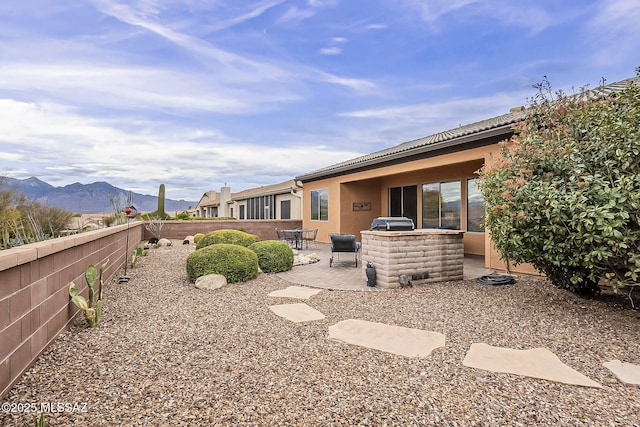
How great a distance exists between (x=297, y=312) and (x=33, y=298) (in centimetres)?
284

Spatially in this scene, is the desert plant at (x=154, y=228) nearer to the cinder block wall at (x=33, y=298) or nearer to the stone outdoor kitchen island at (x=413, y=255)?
the cinder block wall at (x=33, y=298)

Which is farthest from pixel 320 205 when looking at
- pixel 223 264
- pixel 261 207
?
pixel 261 207

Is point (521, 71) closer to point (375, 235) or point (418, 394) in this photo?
point (375, 235)

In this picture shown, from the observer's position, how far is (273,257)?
25.7 ft

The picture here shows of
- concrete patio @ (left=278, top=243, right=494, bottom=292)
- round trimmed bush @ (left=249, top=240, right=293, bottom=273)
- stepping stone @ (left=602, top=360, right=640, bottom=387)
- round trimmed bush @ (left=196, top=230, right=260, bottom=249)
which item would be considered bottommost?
stepping stone @ (left=602, top=360, right=640, bottom=387)

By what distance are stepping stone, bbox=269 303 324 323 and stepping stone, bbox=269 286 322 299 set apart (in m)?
0.55

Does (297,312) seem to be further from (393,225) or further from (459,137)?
(459,137)

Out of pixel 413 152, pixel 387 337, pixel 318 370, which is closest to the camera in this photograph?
pixel 318 370

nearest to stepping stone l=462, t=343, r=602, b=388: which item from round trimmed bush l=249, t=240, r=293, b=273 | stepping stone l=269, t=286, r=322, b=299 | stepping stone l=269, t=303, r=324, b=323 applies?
stepping stone l=269, t=303, r=324, b=323

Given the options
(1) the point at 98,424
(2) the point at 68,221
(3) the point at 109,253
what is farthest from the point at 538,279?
(2) the point at 68,221

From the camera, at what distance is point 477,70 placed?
11.9 m

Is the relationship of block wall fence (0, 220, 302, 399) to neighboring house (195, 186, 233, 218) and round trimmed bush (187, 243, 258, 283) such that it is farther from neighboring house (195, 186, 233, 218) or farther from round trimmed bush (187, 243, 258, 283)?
neighboring house (195, 186, 233, 218)

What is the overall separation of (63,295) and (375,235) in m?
4.65

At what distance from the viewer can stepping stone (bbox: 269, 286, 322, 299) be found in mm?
5627
